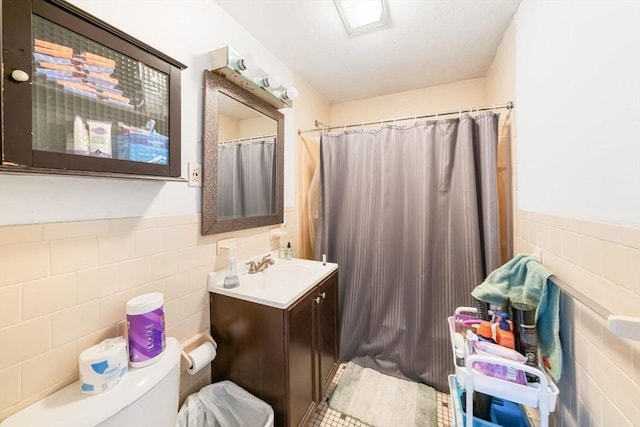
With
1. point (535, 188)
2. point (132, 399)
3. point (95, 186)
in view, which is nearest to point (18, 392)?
point (132, 399)

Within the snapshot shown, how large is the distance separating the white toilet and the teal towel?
135 centimetres

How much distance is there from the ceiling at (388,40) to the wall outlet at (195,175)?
93 cm

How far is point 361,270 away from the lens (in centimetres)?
184

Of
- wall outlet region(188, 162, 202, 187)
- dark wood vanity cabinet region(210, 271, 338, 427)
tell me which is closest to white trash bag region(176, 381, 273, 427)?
A: dark wood vanity cabinet region(210, 271, 338, 427)

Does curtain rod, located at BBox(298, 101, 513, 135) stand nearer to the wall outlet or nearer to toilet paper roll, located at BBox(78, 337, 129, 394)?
the wall outlet

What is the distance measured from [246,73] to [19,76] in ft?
2.89

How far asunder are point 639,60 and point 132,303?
5.25 feet

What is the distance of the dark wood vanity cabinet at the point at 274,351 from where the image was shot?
1060mm

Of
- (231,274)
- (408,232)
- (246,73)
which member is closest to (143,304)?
(231,274)

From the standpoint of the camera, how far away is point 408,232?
171cm

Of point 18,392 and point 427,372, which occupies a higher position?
point 18,392

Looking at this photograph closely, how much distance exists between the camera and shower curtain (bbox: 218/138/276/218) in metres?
1.30

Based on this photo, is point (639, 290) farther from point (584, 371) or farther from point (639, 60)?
Answer: point (639, 60)

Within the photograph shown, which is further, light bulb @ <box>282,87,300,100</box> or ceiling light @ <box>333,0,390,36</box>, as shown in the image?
light bulb @ <box>282,87,300,100</box>
